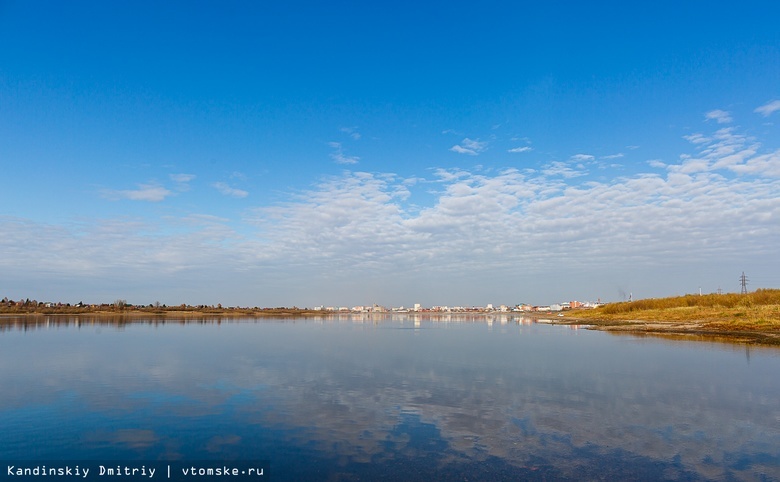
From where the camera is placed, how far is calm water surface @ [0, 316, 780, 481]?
8914mm

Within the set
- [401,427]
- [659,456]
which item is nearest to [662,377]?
[659,456]

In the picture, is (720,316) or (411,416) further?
(720,316)

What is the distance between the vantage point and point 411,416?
1234 centimetres

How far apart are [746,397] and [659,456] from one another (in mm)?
8048

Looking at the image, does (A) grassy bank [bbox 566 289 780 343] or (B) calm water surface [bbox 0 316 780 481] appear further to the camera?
(A) grassy bank [bbox 566 289 780 343]

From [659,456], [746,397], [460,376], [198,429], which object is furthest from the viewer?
[460,376]

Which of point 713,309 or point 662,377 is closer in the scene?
point 662,377

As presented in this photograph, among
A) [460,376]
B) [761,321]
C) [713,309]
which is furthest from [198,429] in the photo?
[713,309]

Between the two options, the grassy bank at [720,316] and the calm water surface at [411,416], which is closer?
the calm water surface at [411,416]

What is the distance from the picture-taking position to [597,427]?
11359 millimetres

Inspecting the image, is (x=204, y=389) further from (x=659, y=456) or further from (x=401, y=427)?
(x=659, y=456)

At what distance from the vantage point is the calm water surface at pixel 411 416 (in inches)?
351

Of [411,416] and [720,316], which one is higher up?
[411,416]

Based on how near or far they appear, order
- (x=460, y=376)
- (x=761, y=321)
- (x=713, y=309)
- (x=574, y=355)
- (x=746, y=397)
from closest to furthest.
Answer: (x=746, y=397) < (x=460, y=376) < (x=574, y=355) < (x=761, y=321) < (x=713, y=309)
